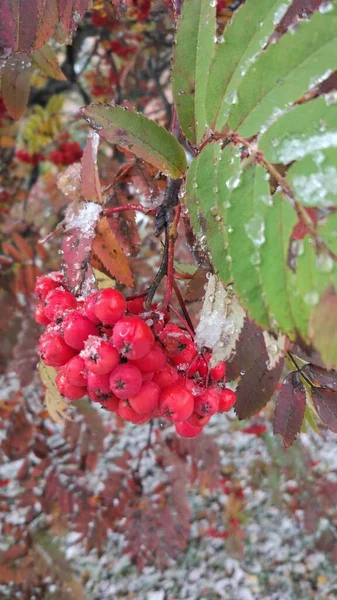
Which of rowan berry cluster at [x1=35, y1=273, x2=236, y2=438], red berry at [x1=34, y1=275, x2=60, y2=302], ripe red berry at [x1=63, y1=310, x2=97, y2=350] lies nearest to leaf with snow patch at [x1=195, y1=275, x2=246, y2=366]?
rowan berry cluster at [x1=35, y1=273, x2=236, y2=438]

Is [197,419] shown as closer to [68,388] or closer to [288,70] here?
[68,388]

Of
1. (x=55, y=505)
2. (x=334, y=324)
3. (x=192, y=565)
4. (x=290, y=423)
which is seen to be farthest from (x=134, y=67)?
(x=192, y=565)

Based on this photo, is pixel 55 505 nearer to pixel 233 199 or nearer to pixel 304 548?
pixel 304 548

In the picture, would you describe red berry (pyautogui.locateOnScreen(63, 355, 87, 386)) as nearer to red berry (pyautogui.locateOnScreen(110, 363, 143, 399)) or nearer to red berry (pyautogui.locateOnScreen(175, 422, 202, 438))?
red berry (pyautogui.locateOnScreen(110, 363, 143, 399))

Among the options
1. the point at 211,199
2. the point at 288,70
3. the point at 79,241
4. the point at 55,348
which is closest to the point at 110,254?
the point at 79,241

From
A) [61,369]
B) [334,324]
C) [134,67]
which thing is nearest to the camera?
[334,324]
